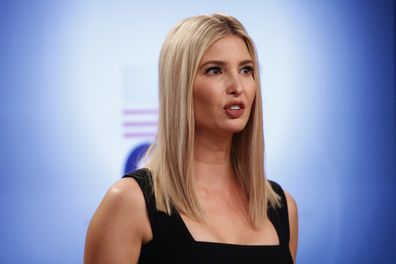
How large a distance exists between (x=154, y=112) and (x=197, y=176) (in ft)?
3.02

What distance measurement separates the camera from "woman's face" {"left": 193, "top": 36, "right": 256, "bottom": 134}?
1.91m

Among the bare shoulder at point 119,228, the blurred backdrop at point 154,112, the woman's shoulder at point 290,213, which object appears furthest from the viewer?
the blurred backdrop at point 154,112

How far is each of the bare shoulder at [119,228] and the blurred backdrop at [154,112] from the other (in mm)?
969

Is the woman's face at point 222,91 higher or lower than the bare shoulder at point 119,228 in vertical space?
higher

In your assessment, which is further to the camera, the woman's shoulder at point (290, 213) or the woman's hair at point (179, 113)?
the woman's shoulder at point (290, 213)

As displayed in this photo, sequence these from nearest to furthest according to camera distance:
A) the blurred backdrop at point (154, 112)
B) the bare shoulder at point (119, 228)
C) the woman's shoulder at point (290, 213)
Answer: the bare shoulder at point (119, 228)
the woman's shoulder at point (290, 213)
the blurred backdrop at point (154, 112)

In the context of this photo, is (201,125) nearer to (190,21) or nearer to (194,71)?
(194,71)

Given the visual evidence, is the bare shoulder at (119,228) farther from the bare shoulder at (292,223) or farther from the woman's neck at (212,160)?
the bare shoulder at (292,223)

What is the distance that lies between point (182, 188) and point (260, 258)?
301 mm

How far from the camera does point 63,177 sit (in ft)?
9.19

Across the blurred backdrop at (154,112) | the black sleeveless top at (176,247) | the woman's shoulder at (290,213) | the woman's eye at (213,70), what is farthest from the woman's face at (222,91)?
the blurred backdrop at (154,112)

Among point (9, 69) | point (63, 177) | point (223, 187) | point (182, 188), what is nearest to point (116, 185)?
point (182, 188)

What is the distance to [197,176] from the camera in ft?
6.61

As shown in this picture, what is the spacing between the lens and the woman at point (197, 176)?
1841 millimetres
